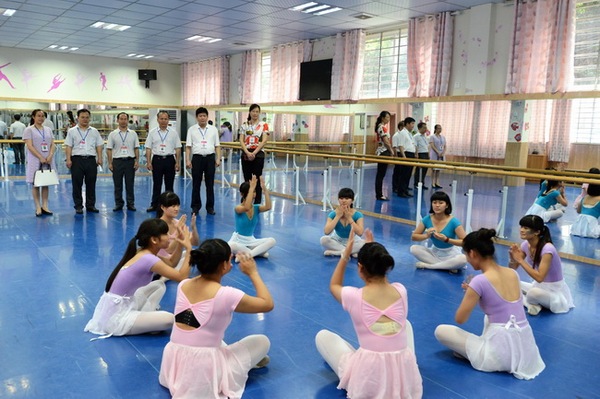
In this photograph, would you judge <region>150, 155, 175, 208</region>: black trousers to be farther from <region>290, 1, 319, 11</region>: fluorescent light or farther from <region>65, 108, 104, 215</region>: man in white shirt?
<region>290, 1, 319, 11</region>: fluorescent light

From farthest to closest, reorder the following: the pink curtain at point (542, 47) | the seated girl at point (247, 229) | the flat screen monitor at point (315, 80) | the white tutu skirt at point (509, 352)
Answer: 1. the flat screen monitor at point (315, 80)
2. the pink curtain at point (542, 47)
3. the seated girl at point (247, 229)
4. the white tutu skirt at point (509, 352)

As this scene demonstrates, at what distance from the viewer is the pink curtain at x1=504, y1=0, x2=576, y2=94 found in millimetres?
8078

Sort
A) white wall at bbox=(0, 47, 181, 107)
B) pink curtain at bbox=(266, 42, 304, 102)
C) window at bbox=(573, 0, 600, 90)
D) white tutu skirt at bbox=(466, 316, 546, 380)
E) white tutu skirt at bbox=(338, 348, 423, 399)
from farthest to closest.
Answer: white wall at bbox=(0, 47, 181, 107) < pink curtain at bbox=(266, 42, 304, 102) < window at bbox=(573, 0, 600, 90) < white tutu skirt at bbox=(466, 316, 546, 380) < white tutu skirt at bbox=(338, 348, 423, 399)

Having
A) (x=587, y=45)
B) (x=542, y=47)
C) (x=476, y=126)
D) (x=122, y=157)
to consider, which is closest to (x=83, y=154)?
(x=122, y=157)

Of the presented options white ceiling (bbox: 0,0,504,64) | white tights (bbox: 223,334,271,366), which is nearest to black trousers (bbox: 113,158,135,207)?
white ceiling (bbox: 0,0,504,64)

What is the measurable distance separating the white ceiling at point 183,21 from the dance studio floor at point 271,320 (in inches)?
186

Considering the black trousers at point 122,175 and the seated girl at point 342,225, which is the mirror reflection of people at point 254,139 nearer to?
the black trousers at point 122,175

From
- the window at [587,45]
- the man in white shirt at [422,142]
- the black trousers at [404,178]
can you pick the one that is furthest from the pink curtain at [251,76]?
the window at [587,45]

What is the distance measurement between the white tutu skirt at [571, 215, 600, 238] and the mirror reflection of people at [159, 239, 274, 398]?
18.3 feet

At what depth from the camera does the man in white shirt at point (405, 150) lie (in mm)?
9391

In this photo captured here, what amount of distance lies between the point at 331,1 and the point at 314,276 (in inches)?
247

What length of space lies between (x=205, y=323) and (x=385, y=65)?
10.3m

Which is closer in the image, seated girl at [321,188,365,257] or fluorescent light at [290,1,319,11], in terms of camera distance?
seated girl at [321,188,365,257]

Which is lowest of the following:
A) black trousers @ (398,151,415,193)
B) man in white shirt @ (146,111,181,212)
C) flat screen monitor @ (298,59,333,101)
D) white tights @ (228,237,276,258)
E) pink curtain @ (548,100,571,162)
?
white tights @ (228,237,276,258)
